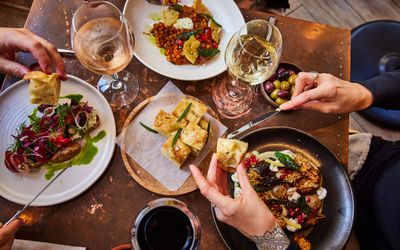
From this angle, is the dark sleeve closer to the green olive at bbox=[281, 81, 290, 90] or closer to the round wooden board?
the green olive at bbox=[281, 81, 290, 90]

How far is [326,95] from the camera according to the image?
1.30 metres

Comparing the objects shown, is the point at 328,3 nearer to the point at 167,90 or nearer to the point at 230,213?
the point at 167,90

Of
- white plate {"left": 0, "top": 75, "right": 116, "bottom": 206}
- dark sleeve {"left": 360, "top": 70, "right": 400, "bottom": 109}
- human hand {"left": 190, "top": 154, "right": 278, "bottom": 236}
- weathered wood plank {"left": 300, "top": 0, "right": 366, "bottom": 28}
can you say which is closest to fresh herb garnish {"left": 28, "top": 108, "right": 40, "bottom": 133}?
white plate {"left": 0, "top": 75, "right": 116, "bottom": 206}

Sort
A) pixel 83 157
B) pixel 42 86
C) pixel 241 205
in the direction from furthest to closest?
pixel 83 157 → pixel 42 86 → pixel 241 205

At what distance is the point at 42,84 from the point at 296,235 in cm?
96

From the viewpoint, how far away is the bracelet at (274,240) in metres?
1.14

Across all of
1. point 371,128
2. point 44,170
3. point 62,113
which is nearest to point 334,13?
point 371,128

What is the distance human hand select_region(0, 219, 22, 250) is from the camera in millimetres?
1115

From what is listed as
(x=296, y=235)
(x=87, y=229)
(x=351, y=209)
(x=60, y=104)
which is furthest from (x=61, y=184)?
(x=351, y=209)

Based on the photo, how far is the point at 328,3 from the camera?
2.69 metres

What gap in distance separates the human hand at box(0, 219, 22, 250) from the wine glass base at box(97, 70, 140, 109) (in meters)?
0.50

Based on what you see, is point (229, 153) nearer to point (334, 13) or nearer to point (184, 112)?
point (184, 112)

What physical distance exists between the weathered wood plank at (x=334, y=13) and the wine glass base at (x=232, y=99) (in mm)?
1497

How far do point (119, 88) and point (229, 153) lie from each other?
506 millimetres
